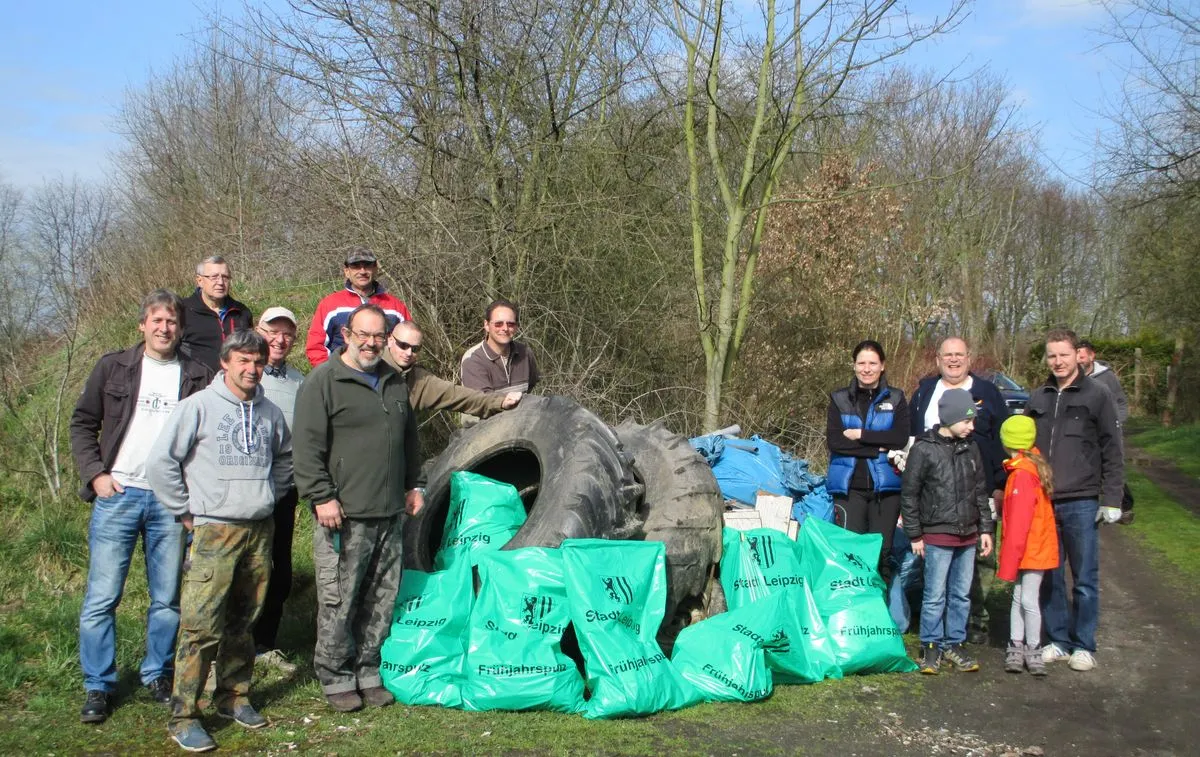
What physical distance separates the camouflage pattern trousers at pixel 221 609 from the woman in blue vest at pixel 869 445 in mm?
3589

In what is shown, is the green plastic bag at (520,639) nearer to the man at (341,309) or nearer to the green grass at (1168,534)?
the man at (341,309)

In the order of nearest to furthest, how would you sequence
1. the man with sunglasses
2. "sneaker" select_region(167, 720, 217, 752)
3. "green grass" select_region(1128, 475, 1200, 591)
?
"sneaker" select_region(167, 720, 217, 752) → the man with sunglasses → "green grass" select_region(1128, 475, 1200, 591)

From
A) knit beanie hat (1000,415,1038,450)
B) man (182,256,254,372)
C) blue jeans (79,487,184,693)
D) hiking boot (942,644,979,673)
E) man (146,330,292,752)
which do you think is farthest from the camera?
knit beanie hat (1000,415,1038,450)

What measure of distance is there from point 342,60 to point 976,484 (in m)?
6.79

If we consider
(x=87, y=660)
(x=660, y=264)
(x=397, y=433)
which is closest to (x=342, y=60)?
(x=660, y=264)

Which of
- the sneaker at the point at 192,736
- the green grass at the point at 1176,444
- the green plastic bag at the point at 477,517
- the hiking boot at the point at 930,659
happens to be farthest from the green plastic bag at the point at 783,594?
the green grass at the point at 1176,444

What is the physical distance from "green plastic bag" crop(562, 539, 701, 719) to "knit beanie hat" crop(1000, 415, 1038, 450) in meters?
2.30

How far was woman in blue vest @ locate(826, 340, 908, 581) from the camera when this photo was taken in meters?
6.03

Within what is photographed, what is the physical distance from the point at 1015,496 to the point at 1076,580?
686 millimetres

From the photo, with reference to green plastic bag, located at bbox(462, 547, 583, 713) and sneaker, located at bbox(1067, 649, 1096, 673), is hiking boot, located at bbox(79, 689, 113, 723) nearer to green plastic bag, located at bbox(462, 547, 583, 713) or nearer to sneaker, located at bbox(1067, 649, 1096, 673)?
green plastic bag, located at bbox(462, 547, 583, 713)

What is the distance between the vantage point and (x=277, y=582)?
5.17 m

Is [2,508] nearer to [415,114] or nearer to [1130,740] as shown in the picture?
[415,114]

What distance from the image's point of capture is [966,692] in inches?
201

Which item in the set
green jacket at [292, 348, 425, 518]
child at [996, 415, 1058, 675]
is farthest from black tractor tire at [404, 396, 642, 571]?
child at [996, 415, 1058, 675]
